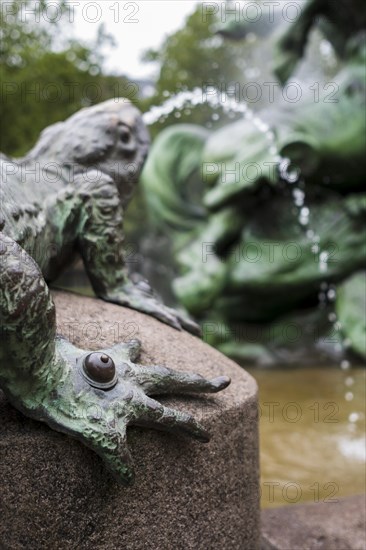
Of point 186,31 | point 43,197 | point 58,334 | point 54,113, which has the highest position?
point 43,197

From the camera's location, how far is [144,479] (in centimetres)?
159

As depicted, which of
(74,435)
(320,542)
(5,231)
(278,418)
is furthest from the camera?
(278,418)

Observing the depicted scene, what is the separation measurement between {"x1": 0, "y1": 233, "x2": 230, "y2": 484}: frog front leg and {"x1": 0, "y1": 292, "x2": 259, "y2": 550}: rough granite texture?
62mm

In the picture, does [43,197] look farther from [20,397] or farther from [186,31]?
[186,31]

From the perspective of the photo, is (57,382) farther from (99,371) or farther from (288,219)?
(288,219)

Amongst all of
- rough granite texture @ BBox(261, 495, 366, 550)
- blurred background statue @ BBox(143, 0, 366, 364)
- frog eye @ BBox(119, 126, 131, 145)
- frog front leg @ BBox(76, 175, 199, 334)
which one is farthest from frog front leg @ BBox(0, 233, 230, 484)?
blurred background statue @ BBox(143, 0, 366, 364)

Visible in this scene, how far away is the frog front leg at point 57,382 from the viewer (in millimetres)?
1427

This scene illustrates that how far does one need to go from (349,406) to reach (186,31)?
13.8 m

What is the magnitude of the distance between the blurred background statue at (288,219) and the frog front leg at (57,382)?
4317mm

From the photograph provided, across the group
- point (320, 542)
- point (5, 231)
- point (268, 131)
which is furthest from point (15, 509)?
point (268, 131)

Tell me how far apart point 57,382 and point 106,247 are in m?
0.75

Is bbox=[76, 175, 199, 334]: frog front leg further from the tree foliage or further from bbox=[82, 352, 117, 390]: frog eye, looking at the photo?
the tree foliage

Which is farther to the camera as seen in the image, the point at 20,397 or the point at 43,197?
the point at 43,197

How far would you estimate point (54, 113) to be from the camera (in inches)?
476
